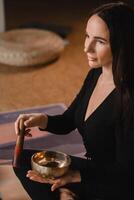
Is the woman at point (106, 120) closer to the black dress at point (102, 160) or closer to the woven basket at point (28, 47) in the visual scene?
the black dress at point (102, 160)

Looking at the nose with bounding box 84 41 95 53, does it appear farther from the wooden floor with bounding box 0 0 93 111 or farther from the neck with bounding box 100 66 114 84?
the wooden floor with bounding box 0 0 93 111

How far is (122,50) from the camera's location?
1.11 metres

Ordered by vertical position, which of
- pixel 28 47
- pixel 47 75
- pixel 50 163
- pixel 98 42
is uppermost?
pixel 98 42

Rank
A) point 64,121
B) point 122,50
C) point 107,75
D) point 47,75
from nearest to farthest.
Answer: point 122,50
point 107,75
point 64,121
point 47,75

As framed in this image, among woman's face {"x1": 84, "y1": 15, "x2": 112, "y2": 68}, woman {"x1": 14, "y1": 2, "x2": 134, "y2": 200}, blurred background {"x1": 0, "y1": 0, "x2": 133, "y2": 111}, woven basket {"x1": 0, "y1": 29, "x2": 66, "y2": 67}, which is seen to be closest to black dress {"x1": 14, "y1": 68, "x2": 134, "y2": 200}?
woman {"x1": 14, "y1": 2, "x2": 134, "y2": 200}

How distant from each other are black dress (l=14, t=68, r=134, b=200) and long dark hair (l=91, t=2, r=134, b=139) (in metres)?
0.03

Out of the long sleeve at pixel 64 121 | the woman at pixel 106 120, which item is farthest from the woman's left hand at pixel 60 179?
the long sleeve at pixel 64 121

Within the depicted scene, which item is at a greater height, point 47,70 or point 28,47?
point 28,47

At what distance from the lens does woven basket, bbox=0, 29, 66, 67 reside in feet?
8.80

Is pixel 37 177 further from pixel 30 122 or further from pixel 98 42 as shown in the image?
pixel 98 42

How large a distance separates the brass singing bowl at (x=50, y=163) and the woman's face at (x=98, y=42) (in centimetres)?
32

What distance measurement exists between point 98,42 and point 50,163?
16.2 inches

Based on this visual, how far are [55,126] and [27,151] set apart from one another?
0.42 ft

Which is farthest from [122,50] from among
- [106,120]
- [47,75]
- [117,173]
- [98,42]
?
[47,75]
